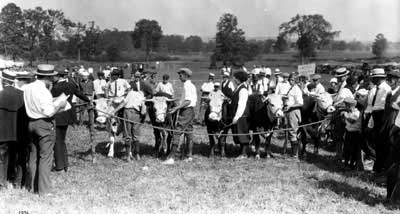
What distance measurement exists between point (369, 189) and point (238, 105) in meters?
3.67

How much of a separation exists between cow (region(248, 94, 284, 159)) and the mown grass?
2.70 ft

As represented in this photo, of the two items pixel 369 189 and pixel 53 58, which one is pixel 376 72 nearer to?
pixel 369 189

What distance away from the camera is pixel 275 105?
428 inches

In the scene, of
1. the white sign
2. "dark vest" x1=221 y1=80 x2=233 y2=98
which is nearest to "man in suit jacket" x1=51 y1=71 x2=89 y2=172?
"dark vest" x1=221 y1=80 x2=233 y2=98

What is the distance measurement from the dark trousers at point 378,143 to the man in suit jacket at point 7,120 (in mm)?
7323

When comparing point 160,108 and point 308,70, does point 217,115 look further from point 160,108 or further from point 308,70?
point 308,70

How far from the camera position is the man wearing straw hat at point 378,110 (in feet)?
28.9

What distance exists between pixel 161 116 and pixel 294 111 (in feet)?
11.7

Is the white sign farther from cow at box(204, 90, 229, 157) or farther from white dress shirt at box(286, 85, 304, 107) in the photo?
cow at box(204, 90, 229, 157)

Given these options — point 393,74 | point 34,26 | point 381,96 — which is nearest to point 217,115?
point 381,96

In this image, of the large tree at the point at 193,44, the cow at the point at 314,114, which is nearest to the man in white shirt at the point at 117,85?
the cow at the point at 314,114

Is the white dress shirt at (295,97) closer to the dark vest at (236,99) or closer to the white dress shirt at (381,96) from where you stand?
the dark vest at (236,99)

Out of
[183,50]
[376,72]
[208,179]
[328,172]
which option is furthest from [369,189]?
[183,50]

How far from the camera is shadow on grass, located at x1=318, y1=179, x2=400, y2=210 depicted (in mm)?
7519
